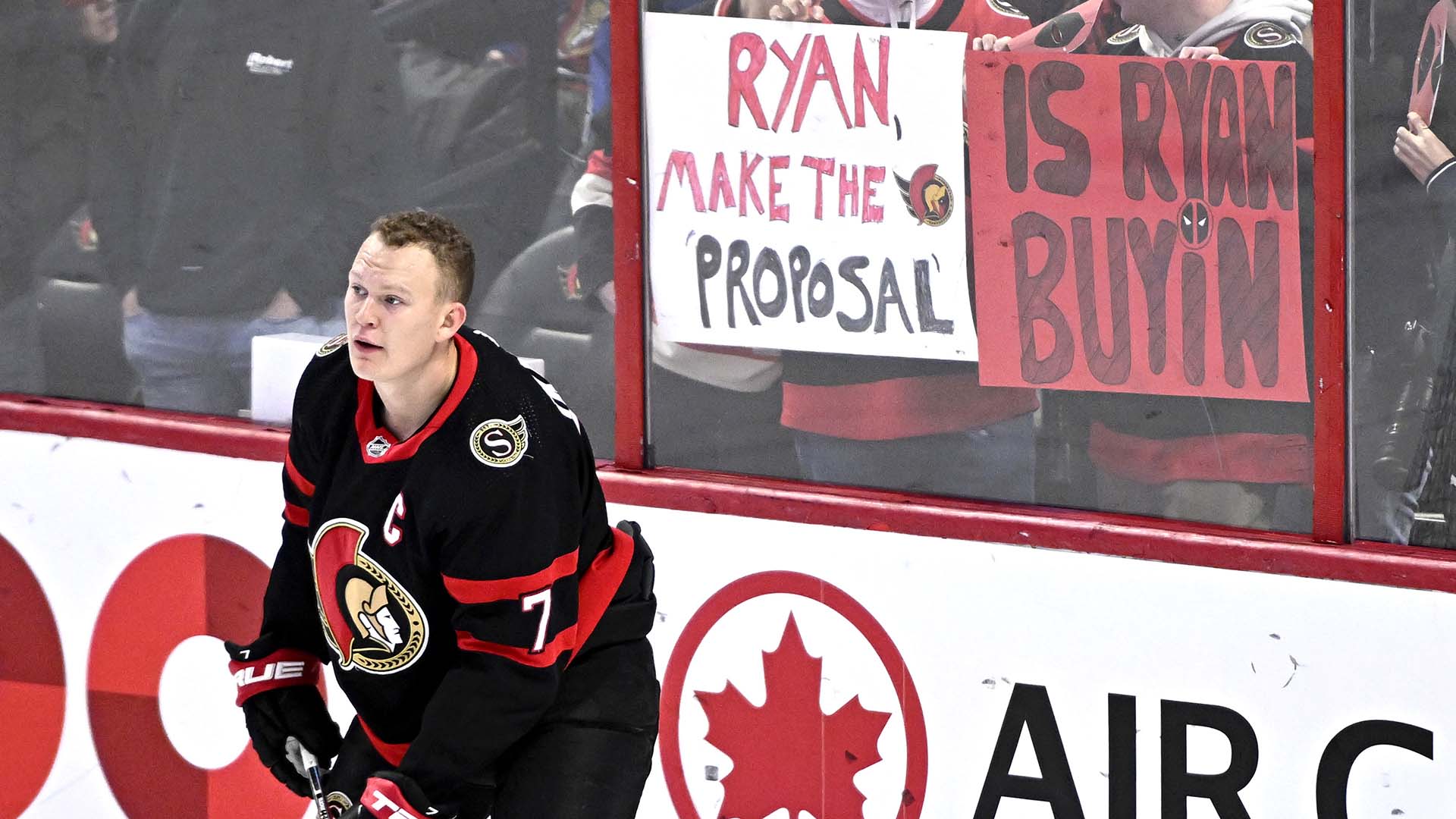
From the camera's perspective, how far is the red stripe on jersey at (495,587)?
240 centimetres

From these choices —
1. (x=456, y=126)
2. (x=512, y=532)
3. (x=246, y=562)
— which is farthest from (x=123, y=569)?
(x=512, y=532)

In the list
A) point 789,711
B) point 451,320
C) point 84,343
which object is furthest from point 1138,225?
point 84,343

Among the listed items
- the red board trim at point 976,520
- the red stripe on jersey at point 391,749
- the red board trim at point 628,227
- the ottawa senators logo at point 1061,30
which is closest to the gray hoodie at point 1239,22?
the ottawa senators logo at point 1061,30

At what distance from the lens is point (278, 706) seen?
271cm

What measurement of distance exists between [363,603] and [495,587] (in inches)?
10.0

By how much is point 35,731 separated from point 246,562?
0.75 meters

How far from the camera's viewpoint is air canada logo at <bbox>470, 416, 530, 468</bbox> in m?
2.43

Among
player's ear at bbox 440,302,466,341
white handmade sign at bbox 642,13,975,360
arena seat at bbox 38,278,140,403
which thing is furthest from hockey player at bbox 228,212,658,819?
arena seat at bbox 38,278,140,403

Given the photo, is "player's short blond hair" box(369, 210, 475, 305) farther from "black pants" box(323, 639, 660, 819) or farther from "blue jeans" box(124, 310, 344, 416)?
"blue jeans" box(124, 310, 344, 416)

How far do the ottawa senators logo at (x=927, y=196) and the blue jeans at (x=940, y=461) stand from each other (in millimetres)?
399

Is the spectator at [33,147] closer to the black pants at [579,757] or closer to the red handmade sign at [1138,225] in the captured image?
the black pants at [579,757]

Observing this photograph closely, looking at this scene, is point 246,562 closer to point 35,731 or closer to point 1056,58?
point 35,731

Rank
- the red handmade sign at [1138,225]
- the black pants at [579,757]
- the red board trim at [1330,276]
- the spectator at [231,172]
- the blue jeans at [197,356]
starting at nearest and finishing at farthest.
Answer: the black pants at [579,757] → the red board trim at [1330,276] → the red handmade sign at [1138,225] → the spectator at [231,172] → the blue jeans at [197,356]

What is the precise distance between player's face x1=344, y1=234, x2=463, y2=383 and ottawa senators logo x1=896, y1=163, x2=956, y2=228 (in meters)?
1.09
